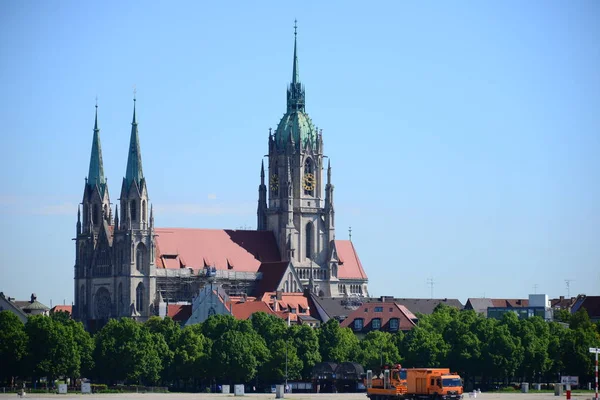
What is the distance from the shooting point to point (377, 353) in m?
176

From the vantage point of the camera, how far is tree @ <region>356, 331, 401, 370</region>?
172875 millimetres

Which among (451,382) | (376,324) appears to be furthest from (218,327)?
A: (451,382)

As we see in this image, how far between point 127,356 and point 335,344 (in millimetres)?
22909

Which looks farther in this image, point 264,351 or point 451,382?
point 264,351

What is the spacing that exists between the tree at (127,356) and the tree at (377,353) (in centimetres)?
2094

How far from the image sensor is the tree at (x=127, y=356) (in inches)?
6590

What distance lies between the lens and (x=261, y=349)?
6806 inches

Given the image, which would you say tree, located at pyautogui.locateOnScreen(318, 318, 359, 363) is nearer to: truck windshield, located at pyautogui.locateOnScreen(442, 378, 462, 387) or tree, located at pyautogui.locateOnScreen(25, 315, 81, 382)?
tree, located at pyautogui.locateOnScreen(25, 315, 81, 382)

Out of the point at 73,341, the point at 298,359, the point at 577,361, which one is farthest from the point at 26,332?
the point at 577,361

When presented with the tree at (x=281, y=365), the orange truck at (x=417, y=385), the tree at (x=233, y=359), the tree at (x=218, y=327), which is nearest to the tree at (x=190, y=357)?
the tree at (x=233, y=359)

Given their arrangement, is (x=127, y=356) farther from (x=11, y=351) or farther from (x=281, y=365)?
(x=281, y=365)

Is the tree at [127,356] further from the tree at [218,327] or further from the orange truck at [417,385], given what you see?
the orange truck at [417,385]

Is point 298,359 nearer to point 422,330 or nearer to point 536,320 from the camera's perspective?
point 422,330

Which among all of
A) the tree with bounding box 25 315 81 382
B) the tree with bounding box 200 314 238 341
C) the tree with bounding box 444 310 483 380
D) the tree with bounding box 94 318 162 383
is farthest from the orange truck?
the tree with bounding box 200 314 238 341
